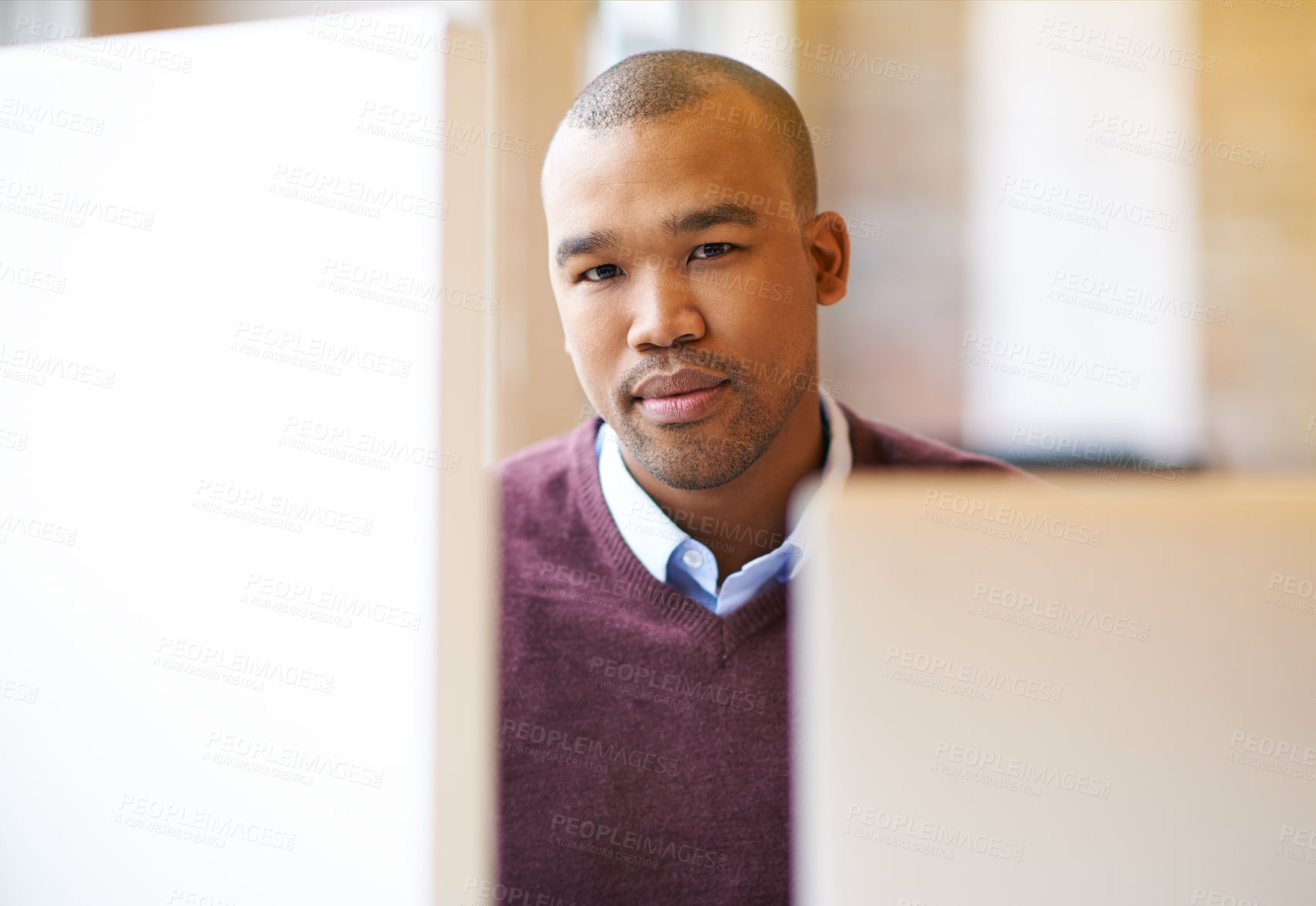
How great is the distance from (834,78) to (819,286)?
191 centimetres

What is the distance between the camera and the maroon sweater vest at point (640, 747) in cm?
99

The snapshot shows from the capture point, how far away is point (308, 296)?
1.38 feet

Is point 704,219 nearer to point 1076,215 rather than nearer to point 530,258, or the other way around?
point 530,258

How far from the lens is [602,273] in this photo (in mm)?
965

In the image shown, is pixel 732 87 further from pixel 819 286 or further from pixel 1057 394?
pixel 1057 394

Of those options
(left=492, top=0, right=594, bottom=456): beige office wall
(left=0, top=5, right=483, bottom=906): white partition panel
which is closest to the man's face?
(left=0, top=5, right=483, bottom=906): white partition panel

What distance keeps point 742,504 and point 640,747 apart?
0.31 metres

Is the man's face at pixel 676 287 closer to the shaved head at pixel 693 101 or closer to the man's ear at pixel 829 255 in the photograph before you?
the shaved head at pixel 693 101

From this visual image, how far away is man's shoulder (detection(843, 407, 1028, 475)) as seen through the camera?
1.23m

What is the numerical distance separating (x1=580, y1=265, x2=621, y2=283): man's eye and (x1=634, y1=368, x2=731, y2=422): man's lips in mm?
117

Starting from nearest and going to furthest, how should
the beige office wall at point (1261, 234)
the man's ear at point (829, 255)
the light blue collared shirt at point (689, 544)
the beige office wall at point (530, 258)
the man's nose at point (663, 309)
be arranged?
the man's nose at point (663, 309)
the light blue collared shirt at point (689, 544)
the man's ear at point (829, 255)
the beige office wall at point (530, 258)
the beige office wall at point (1261, 234)

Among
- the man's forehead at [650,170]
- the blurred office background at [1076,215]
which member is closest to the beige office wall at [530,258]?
the man's forehead at [650,170]

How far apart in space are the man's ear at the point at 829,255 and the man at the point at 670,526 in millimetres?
25

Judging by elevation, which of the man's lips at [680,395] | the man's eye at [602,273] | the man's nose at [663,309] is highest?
the man's eye at [602,273]
